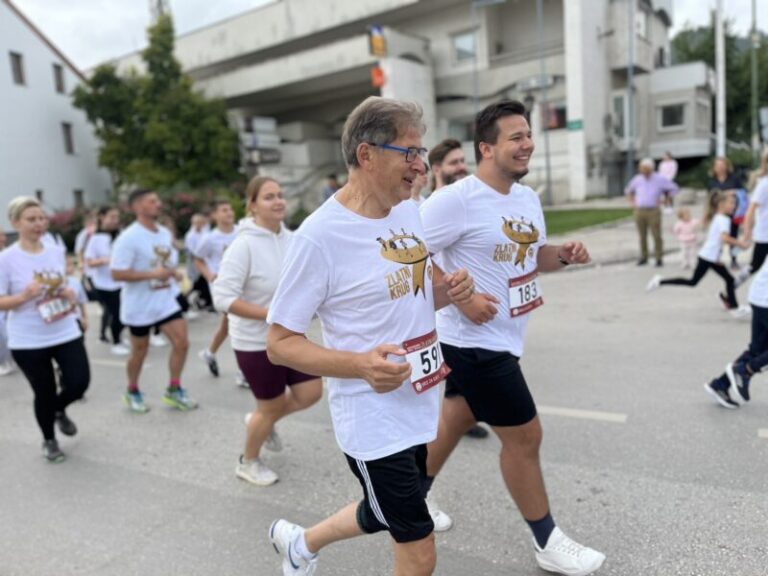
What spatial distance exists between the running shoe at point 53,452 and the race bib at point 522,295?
3.61 m

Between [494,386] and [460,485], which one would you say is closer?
[494,386]

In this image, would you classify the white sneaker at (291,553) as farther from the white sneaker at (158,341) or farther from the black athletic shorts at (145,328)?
the white sneaker at (158,341)

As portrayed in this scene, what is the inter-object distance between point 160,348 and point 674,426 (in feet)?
20.9

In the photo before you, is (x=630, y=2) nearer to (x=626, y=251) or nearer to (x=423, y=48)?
(x=423, y=48)

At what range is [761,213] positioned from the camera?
6.75 m

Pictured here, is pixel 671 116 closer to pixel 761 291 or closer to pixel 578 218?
pixel 578 218

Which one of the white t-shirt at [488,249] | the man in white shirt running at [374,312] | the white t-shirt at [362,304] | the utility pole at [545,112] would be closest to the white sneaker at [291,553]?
the man in white shirt running at [374,312]

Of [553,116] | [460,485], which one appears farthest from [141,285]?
[553,116]

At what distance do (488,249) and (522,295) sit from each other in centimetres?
28

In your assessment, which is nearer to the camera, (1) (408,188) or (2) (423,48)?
(1) (408,188)

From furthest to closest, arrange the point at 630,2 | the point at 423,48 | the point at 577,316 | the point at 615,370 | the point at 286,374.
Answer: the point at 423,48
the point at 630,2
the point at 577,316
the point at 615,370
the point at 286,374

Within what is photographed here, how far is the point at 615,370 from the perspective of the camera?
18.2ft

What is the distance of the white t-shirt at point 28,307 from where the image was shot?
14.6 feet

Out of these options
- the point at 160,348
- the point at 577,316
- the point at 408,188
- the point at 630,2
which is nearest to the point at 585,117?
the point at 630,2
